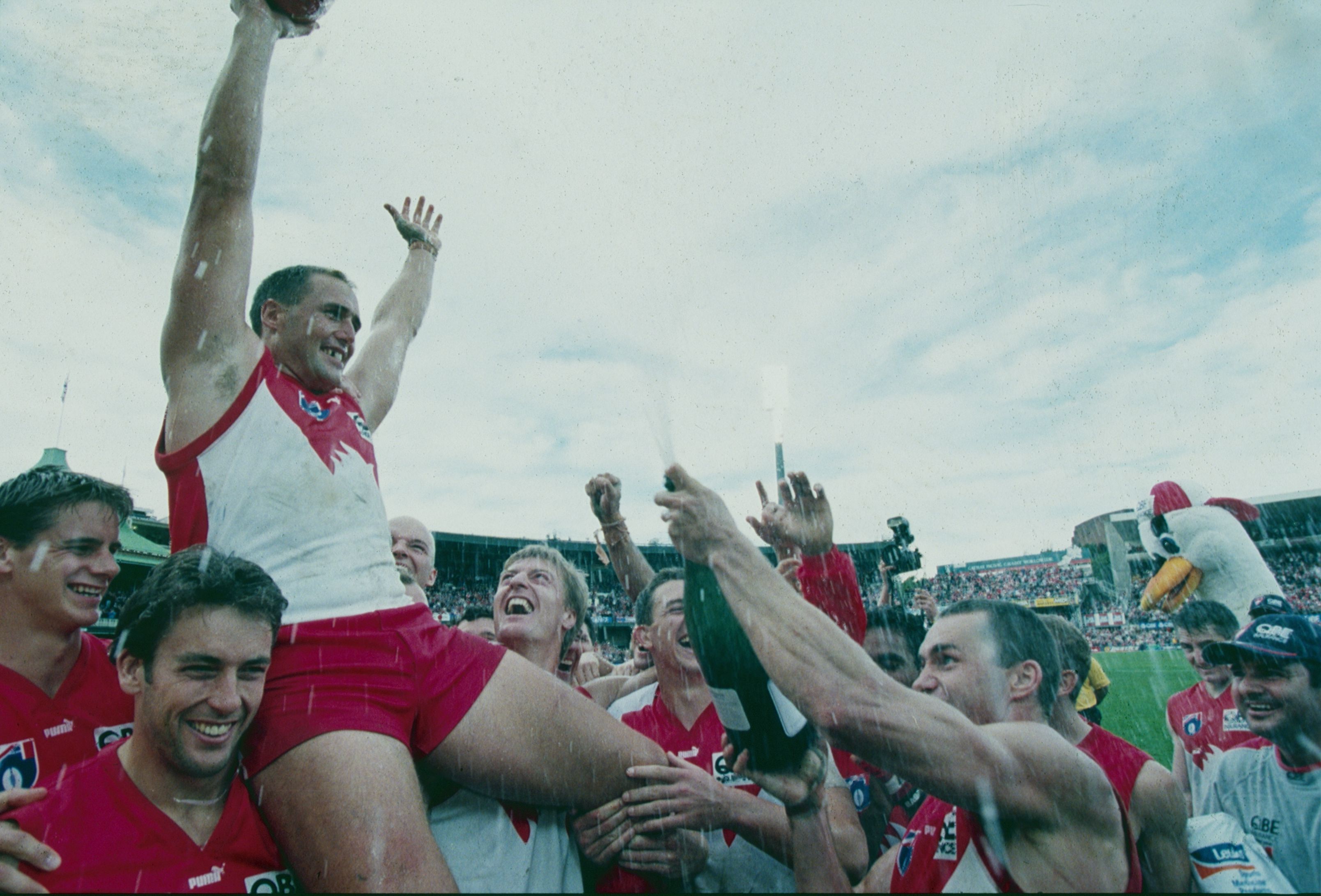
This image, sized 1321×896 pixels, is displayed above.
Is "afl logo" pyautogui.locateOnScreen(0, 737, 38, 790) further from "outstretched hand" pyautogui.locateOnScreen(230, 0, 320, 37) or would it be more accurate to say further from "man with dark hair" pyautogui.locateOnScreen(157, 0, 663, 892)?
"outstretched hand" pyautogui.locateOnScreen(230, 0, 320, 37)

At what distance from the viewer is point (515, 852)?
7.53 feet

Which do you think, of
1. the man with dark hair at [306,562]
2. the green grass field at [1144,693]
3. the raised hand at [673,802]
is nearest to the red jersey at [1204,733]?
the green grass field at [1144,693]

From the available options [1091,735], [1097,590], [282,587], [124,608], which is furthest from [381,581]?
[1097,590]

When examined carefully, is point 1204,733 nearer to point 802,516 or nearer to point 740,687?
point 802,516

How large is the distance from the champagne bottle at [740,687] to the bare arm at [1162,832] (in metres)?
1.55

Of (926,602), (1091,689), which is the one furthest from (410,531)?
(1091,689)

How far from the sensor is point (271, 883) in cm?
188

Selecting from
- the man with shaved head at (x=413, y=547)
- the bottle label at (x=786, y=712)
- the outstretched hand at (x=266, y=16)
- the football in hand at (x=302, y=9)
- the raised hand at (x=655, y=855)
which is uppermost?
the football in hand at (x=302, y=9)

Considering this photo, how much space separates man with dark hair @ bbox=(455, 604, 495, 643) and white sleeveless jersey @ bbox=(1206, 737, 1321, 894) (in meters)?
3.96

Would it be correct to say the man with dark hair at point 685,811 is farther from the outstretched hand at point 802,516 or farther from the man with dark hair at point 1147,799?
the man with dark hair at point 1147,799

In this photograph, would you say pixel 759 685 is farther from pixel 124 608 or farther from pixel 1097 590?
pixel 1097 590

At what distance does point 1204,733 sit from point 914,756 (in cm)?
389

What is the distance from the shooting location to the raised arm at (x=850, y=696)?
1829 millimetres

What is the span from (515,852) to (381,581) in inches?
37.9
